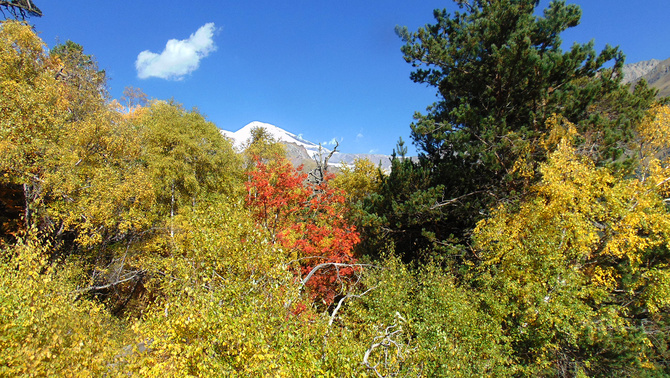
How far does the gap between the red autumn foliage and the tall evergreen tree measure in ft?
18.8

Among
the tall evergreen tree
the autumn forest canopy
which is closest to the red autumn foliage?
the autumn forest canopy

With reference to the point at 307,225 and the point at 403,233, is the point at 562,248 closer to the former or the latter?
the point at 403,233

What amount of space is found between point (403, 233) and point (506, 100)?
10303mm

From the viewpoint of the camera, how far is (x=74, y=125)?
→ 19875 millimetres

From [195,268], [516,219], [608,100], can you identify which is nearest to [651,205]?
[516,219]

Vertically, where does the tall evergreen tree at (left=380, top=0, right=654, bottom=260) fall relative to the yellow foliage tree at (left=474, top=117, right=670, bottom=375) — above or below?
above

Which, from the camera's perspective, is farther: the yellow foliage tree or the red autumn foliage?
the red autumn foliage

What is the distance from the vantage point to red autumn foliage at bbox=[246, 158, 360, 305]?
20703 mm

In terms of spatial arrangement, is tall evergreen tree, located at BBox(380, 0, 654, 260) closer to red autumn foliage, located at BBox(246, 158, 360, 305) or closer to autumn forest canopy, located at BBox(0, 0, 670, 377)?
autumn forest canopy, located at BBox(0, 0, 670, 377)

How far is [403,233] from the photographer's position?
842 inches

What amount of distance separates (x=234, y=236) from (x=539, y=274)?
1230cm

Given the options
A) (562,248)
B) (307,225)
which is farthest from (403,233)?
(562,248)

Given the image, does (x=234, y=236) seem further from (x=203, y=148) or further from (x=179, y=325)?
(x=203, y=148)

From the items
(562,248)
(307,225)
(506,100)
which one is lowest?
(562,248)
